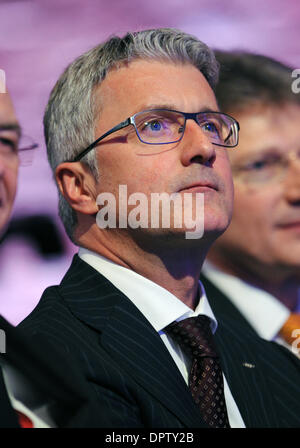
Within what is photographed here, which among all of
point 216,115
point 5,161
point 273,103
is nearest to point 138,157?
point 216,115

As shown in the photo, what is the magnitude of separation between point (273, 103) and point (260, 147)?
0.19 metres

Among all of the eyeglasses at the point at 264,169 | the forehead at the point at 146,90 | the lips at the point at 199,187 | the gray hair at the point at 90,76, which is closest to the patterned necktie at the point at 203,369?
the lips at the point at 199,187

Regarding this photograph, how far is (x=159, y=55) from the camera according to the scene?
1880 mm

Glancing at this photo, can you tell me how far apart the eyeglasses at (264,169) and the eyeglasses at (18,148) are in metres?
0.76

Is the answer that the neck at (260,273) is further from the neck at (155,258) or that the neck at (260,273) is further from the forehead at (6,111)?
the forehead at (6,111)

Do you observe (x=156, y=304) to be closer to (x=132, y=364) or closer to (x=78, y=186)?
(x=132, y=364)

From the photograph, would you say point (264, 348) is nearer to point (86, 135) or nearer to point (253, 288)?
point (253, 288)

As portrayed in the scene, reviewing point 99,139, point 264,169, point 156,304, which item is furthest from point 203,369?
point 264,169

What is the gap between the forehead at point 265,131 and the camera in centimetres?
242

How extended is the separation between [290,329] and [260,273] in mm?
242

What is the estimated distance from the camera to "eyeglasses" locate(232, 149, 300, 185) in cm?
240

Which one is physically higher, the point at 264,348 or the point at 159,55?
the point at 159,55

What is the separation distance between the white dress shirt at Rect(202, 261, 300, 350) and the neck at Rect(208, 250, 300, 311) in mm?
17

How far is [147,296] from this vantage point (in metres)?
1.77
